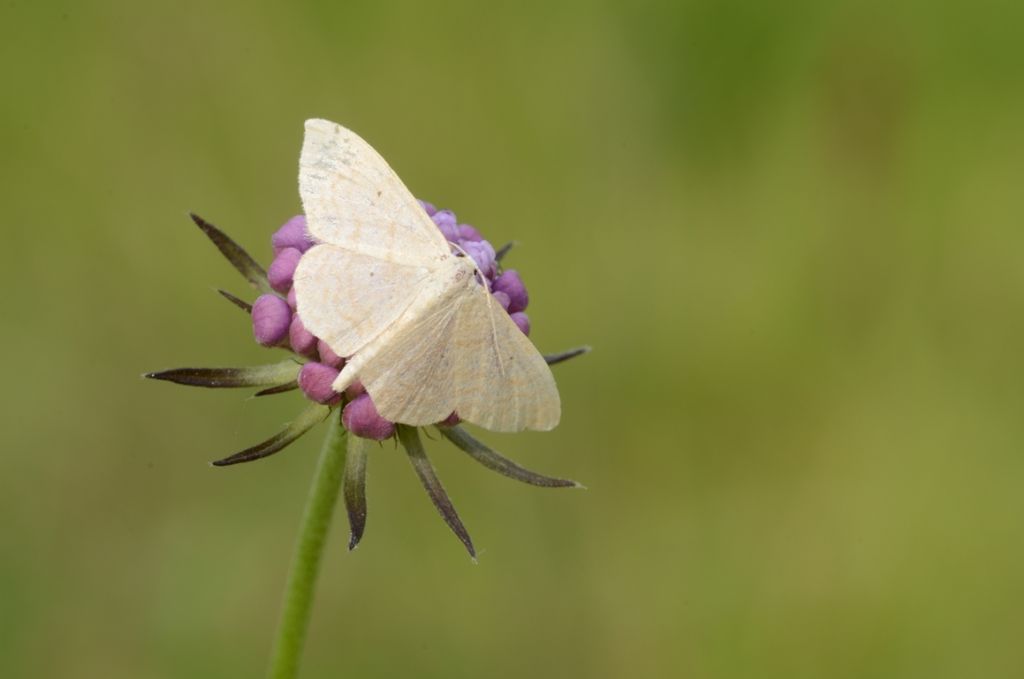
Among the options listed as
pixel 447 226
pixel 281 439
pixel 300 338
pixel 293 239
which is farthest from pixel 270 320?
pixel 447 226

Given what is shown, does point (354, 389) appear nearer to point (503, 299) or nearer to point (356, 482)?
point (356, 482)

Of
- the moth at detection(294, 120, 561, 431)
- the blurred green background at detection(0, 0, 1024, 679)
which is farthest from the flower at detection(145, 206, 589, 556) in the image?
the blurred green background at detection(0, 0, 1024, 679)

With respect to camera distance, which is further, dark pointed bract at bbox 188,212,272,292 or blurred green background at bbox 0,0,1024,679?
blurred green background at bbox 0,0,1024,679

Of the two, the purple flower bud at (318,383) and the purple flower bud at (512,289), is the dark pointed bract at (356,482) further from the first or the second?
the purple flower bud at (512,289)

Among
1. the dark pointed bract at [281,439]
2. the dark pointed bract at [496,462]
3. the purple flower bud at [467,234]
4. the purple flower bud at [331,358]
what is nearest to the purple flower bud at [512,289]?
the purple flower bud at [467,234]

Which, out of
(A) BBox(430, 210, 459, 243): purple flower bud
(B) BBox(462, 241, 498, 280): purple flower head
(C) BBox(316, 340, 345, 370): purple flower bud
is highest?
(A) BBox(430, 210, 459, 243): purple flower bud

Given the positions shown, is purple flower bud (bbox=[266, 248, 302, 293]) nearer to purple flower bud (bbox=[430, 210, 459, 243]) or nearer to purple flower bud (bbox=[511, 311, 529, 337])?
purple flower bud (bbox=[430, 210, 459, 243])
